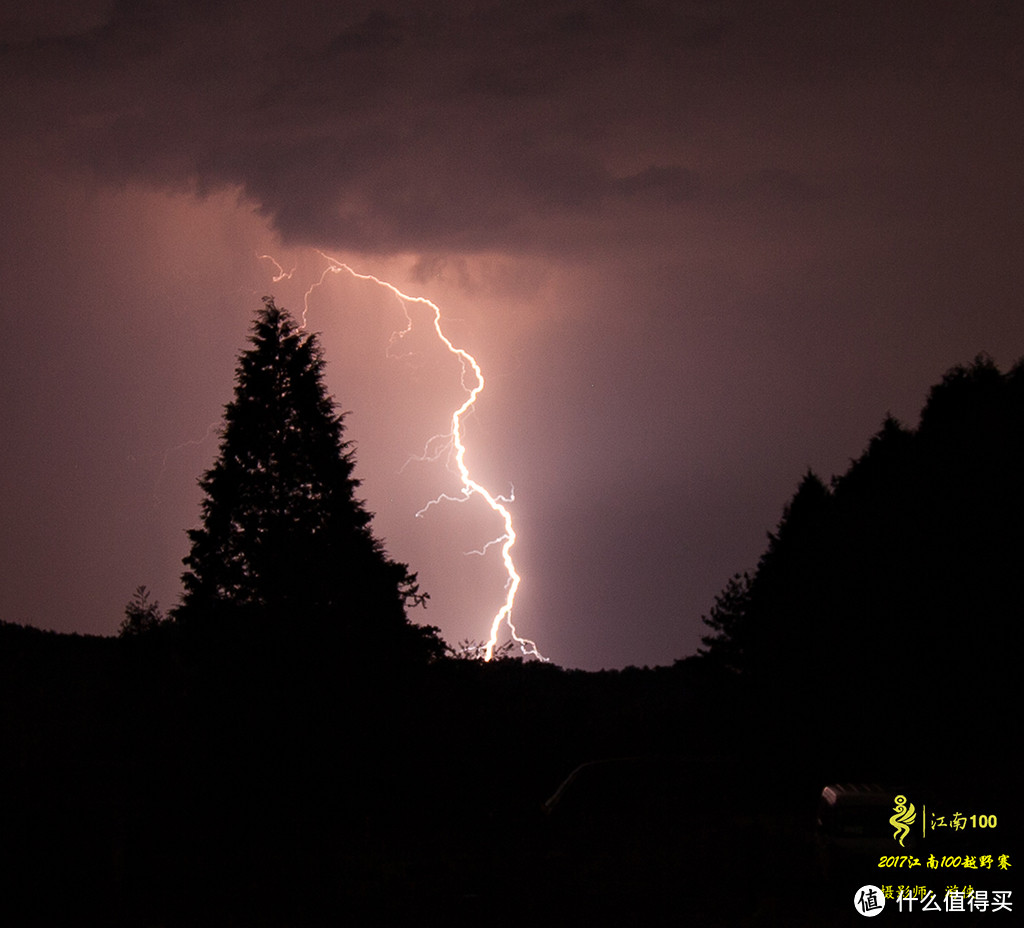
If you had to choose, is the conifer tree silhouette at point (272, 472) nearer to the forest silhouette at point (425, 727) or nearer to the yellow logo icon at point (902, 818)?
the forest silhouette at point (425, 727)

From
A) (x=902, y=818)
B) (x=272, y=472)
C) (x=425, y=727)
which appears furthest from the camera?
(x=272, y=472)

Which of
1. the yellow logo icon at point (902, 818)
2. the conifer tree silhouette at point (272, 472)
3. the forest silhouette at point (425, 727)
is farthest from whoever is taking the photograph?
the conifer tree silhouette at point (272, 472)

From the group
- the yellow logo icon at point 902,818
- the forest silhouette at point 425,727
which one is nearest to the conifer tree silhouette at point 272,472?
the forest silhouette at point 425,727

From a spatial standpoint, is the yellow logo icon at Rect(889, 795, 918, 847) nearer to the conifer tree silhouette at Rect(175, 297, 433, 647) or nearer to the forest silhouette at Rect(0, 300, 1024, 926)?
the forest silhouette at Rect(0, 300, 1024, 926)

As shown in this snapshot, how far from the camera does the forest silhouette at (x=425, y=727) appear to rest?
1390 centimetres

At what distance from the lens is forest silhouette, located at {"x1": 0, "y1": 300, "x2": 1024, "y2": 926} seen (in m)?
13.9

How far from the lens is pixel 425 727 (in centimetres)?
2123

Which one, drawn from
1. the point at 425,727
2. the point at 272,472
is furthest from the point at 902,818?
the point at 272,472

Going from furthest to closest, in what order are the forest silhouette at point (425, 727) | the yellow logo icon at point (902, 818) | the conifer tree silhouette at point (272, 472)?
the conifer tree silhouette at point (272, 472), the forest silhouette at point (425, 727), the yellow logo icon at point (902, 818)

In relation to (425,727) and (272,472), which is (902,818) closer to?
(425,727)

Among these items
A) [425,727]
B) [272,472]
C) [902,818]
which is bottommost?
[902,818]

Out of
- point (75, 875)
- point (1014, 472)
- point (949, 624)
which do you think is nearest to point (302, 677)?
point (75, 875)

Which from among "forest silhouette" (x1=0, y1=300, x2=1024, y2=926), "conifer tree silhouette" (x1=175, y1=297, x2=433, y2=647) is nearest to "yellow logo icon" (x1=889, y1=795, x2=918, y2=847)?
"forest silhouette" (x1=0, y1=300, x2=1024, y2=926)

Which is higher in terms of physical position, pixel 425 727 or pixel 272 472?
pixel 272 472
